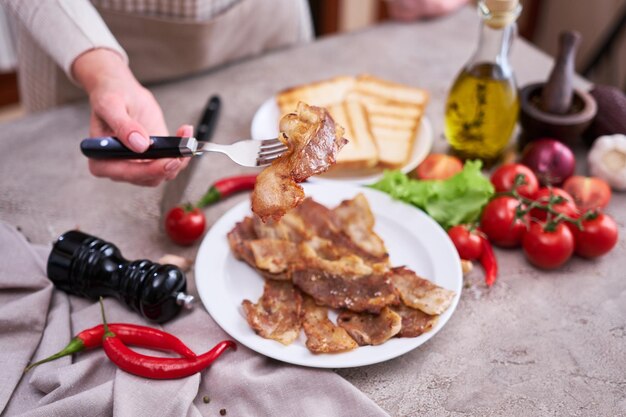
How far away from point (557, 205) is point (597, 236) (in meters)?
0.18

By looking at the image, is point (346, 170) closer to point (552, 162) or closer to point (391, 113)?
point (391, 113)

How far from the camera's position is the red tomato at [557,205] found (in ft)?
7.14

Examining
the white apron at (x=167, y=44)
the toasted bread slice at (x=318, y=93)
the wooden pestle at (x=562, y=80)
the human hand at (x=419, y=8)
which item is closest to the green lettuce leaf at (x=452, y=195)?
the wooden pestle at (x=562, y=80)

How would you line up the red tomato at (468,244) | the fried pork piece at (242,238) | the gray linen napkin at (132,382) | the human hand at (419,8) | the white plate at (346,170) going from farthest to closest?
the human hand at (419,8)
the white plate at (346,170)
the red tomato at (468,244)
the fried pork piece at (242,238)
the gray linen napkin at (132,382)

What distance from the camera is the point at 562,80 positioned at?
7.92 ft

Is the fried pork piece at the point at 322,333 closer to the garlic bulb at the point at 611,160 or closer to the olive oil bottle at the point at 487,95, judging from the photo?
the olive oil bottle at the point at 487,95

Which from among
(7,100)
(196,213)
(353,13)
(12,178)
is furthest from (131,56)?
(7,100)

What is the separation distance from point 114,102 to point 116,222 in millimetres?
513

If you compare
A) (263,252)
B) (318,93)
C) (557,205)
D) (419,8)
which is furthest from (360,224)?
(419,8)

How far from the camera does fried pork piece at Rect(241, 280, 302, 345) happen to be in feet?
5.81

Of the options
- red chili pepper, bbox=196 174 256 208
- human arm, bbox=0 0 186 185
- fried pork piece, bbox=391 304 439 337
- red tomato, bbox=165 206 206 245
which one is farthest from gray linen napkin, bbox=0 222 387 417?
red chili pepper, bbox=196 174 256 208

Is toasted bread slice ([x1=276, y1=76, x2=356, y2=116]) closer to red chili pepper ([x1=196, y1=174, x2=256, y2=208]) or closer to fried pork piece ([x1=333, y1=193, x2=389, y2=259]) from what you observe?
red chili pepper ([x1=196, y1=174, x2=256, y2=208])

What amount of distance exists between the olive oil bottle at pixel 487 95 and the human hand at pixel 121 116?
3.70 ft

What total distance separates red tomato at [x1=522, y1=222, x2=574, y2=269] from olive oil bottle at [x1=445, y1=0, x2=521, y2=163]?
51 cm
